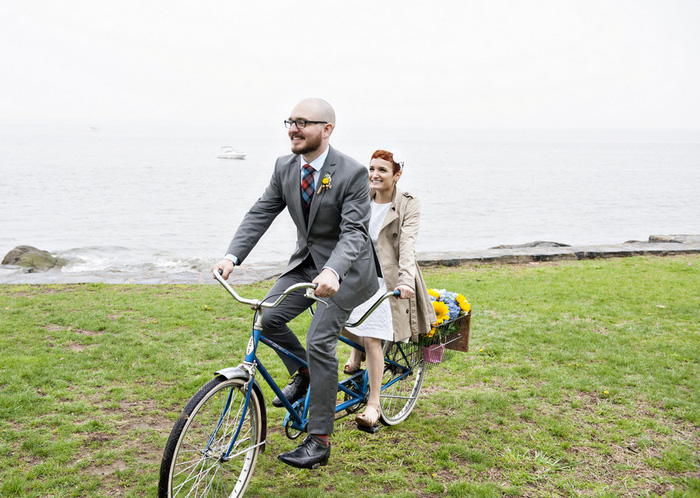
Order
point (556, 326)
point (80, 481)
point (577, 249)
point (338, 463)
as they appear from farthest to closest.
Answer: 1. point (577, 249)
2. point (556, 326)
3. point (338, 463)
4. point (80, 481)

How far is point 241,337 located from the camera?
6699 millimetres

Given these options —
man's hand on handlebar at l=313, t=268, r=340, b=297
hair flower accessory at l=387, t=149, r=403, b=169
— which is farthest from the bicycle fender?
hair flower accessory at l=387, t=149, r=403, b=169

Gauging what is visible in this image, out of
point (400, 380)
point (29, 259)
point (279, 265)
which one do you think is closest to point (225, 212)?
point (29, 259)

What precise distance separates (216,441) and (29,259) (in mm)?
12229

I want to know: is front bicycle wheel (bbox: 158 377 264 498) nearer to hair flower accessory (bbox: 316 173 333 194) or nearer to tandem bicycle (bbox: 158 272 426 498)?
tandem bicycle (bbox: 158 272 426 498)

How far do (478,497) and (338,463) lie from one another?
98cm

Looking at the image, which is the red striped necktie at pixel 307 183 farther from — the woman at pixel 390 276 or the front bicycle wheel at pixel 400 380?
the front bicycle wheel at pixel 400 380

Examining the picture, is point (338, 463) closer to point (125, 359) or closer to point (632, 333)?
point (125, 359)

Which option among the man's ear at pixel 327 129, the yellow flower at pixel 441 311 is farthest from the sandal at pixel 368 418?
the man's ear at pixel 327 129

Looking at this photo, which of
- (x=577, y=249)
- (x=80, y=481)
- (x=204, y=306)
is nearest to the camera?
(x=80, y=481)

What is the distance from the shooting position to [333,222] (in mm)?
3584

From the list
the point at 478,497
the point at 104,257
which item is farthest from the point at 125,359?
the point at 104,257

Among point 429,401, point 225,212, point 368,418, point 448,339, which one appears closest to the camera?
point 368,418

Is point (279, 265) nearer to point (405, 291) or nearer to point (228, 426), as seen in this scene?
point (405, 291)
